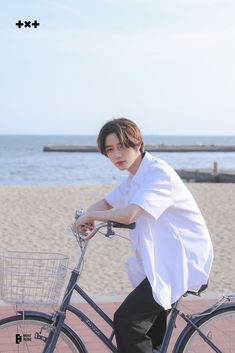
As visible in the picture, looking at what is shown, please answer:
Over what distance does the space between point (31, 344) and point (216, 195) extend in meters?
16.1

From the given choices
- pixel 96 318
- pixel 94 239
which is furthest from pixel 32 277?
pixel 94 239

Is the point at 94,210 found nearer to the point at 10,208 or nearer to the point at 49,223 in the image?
the point at 49,223

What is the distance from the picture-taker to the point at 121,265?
8477 millimetres

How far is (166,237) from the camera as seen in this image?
9.55 ft

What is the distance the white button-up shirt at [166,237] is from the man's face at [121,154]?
0.06 meters

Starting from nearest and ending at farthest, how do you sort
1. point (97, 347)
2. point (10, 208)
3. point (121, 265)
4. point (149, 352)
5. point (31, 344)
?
point (149, 352)
point (31, 344)
point (97, 347)
point (121, 265)
point (10, 208)

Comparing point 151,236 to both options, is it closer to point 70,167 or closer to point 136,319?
point 136,319

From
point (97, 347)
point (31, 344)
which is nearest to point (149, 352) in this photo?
point (31, 344)

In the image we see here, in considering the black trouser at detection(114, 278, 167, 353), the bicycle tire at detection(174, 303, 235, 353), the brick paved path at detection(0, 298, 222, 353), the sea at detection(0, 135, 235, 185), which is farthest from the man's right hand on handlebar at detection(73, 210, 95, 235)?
the sea at detection(0, 135, 235, 185)

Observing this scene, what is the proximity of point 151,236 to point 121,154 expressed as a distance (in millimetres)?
375

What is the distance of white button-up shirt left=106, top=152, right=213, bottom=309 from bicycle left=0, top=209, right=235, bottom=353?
106 millimetres

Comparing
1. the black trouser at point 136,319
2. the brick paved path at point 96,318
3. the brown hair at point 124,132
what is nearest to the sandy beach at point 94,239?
the brick paved path at point 96,318

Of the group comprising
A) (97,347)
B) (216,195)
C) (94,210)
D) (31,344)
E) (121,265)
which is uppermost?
(94,210)

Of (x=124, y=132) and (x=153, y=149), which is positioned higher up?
(x=124, y=132)
